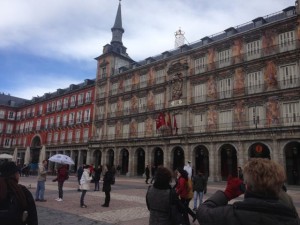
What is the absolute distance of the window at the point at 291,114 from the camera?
23647mm

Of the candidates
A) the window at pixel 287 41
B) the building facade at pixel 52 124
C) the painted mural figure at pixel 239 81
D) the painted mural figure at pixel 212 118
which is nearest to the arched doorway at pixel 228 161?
the painted mural figure at pixel 212 118

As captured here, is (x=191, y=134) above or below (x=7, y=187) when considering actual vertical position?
above

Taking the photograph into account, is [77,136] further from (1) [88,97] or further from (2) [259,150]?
(2) [259,150]

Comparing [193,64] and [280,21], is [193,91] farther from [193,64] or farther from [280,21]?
[280,21]

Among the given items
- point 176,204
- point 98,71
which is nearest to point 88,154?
point 98,71

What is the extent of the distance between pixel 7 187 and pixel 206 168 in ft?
97.4

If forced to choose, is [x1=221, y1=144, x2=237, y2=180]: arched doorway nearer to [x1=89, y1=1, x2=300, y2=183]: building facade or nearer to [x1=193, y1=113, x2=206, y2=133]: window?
[x1=89, y1=1, x2=300, y2=183]: building facade

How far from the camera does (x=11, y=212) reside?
9.58 ft

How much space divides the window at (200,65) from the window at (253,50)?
5063 mm

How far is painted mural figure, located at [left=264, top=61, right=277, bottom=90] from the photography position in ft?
84.4

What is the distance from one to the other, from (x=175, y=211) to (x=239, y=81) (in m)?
25.8

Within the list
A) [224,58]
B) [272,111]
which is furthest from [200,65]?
[272,111]

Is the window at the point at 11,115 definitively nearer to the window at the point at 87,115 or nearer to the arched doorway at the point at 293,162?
the window at the point at 87,115

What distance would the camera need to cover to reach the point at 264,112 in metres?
25.8
